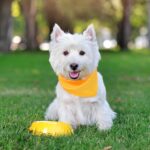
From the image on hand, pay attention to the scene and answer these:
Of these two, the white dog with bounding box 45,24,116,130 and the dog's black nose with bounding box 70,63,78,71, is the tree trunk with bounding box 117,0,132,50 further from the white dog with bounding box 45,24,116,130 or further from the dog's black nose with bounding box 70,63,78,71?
the dog's black nose with bounding box 70,63,78,71

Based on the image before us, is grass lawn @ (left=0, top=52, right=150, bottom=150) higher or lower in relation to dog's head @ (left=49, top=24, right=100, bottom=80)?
lower

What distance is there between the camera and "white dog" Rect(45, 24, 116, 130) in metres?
7.37

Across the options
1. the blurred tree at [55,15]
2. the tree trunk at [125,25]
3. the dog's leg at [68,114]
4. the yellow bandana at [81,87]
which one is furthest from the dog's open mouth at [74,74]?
the blurred tree at [55,15]

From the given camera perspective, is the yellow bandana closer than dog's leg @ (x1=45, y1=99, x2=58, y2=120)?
Yes

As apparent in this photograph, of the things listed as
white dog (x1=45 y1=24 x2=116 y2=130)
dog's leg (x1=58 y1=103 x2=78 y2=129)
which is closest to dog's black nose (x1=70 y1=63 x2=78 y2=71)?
white dog (x1=45 y1=24 x2=116 y2=130)

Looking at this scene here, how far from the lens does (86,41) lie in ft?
Result: 24.6

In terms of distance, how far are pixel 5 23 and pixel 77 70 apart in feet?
94.4

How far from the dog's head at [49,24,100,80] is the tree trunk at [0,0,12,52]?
28.1 metres

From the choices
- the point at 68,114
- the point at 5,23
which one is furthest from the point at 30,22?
the point at 68,114

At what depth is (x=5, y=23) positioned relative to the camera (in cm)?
3559

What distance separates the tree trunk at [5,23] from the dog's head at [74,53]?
92.2 ft

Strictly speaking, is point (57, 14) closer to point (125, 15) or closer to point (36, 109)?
point (125, 15)

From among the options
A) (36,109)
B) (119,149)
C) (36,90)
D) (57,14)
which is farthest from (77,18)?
(119,149)

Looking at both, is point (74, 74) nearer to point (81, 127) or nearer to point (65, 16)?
point (81, 127)
